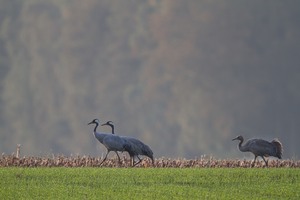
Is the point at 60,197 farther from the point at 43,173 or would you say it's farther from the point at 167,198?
the point at 43,173

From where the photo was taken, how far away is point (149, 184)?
857 inches

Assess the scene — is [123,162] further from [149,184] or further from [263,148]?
[149,184]

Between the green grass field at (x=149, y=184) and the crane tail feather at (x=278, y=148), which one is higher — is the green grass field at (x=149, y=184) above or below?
below

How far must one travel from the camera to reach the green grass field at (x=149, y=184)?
19078mm

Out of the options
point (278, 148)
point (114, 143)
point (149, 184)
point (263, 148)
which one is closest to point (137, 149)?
point (114, 143)

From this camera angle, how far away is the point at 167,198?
18438 millimetres

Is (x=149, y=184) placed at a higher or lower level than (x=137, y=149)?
lower

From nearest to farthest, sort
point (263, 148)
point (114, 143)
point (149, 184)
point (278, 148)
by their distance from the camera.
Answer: point (149, 184) < point (114, 143) < point (263, 148) < point (278, 148)

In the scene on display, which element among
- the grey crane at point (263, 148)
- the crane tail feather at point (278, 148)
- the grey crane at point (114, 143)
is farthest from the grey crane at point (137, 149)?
the crane tail feather at point (278, 148)

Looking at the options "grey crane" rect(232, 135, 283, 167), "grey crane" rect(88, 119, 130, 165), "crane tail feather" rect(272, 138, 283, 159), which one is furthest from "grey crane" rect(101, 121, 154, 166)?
"crane tail feather" rect(272, 138, 283, 159)

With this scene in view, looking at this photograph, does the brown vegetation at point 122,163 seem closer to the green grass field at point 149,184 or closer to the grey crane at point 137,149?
the grey crane at point 137,149

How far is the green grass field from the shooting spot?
1908 cm

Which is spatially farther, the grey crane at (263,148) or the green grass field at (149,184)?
the grey crane at (263,148)

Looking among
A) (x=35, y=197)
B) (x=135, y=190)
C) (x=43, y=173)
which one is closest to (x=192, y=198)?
(x=135, y=190)
